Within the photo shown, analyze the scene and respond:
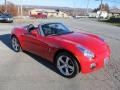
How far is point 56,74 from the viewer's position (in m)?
6.11

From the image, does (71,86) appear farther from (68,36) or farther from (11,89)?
(68,36)

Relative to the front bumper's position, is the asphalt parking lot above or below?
below

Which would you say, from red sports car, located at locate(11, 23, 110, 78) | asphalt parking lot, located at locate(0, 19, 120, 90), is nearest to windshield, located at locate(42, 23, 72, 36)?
red sports car, located at locate(11, 23, 110, 78)

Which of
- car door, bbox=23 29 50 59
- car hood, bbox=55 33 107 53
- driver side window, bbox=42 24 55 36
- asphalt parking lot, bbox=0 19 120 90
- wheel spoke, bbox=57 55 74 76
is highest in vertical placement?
driver side window, bbox=42 24 55 36

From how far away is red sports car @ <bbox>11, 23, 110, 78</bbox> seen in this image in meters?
5.55

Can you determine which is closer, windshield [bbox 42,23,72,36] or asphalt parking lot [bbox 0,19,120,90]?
asphalt parking lot [bbox 0,19,120,90]

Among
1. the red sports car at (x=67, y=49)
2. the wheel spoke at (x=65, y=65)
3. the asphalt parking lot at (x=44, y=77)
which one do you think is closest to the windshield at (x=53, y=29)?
the red sports car at (x=67, y=49)

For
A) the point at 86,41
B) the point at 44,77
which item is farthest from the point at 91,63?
the point at 44,77

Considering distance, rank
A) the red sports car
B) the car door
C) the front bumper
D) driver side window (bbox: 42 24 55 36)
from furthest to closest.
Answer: driver side window (bbox: 42 24 55 36) < the car door < the red sports car < the front bumper

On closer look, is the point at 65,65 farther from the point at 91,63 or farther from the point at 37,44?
the point at 37,44

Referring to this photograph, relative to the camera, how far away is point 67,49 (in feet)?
18.7

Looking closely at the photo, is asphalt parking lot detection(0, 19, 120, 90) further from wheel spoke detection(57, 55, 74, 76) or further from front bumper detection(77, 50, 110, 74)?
front bumper detection(77, 50, 110, 74)

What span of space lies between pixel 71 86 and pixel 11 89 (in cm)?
142

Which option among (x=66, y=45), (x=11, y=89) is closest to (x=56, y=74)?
(x=66, y=45)
